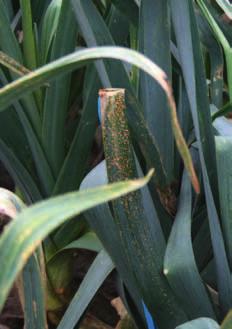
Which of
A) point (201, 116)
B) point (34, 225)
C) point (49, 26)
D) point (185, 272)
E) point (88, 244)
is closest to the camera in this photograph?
point (34, 225)

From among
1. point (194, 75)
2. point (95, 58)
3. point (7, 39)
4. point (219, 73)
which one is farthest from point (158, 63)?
point (95, 58)

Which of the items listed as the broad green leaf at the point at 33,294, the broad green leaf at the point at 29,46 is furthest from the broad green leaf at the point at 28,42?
the broad green leaf at the point at 33,294

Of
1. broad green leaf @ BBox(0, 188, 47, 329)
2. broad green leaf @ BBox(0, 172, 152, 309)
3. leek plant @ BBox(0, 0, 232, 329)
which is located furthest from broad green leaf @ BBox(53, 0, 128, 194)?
broad green leaf @ BBox(0, 172, 152, 309)

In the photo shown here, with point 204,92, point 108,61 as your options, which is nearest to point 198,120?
point 204,92

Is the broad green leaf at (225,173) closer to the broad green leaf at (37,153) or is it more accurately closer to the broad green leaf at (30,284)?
the broad green leaf at (30,284)

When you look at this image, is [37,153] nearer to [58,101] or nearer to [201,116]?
[58,101]

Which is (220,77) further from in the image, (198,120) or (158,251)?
(158,251)

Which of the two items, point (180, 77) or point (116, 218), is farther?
point (180, 77)
